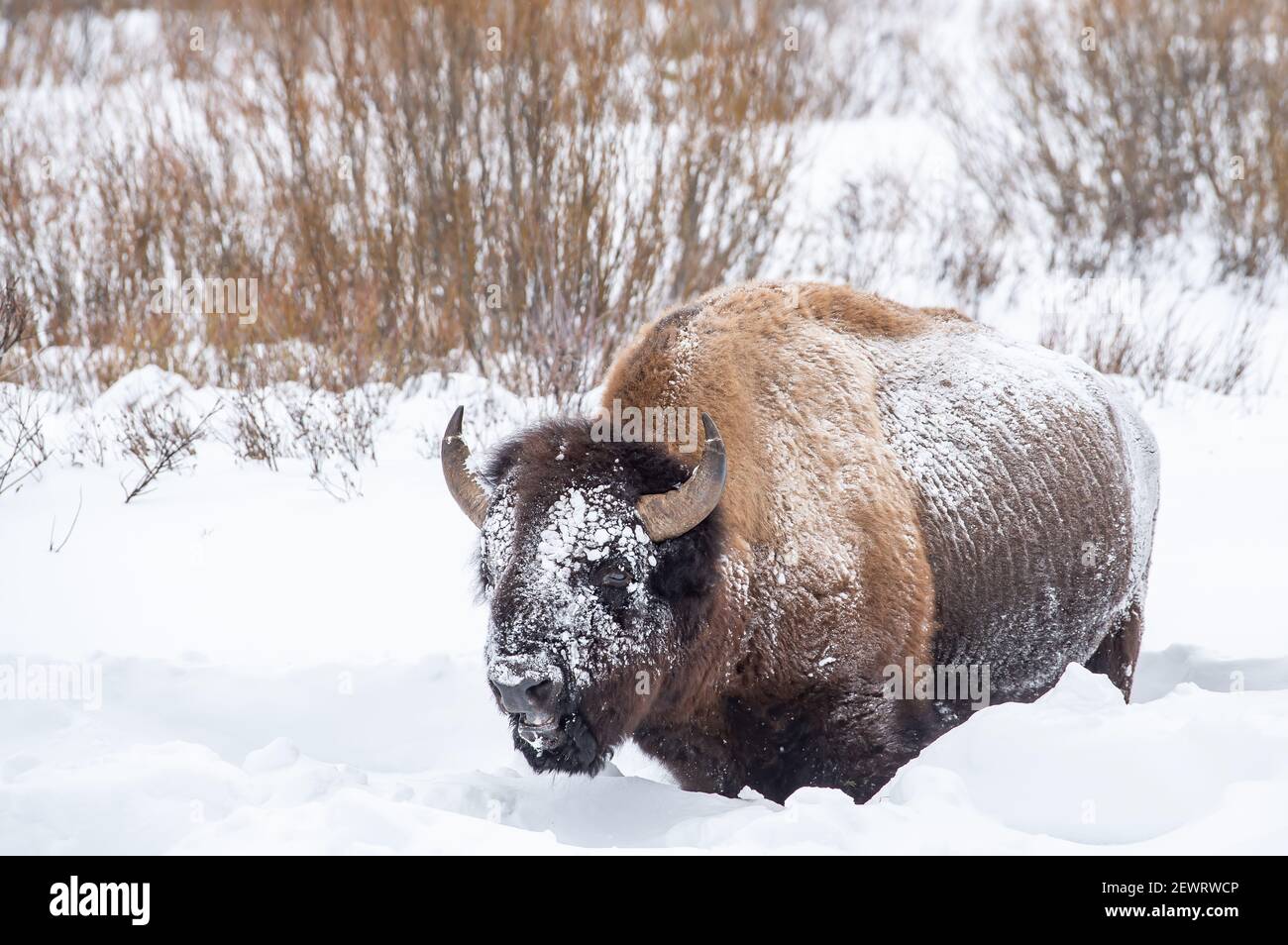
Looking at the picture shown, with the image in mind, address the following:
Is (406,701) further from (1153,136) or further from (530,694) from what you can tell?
(1153,136)

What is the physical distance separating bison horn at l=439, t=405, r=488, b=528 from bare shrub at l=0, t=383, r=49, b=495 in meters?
3.14

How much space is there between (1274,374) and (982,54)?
10.2 meters

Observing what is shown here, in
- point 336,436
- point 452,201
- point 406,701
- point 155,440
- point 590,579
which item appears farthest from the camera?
point 452,201

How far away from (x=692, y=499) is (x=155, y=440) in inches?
171

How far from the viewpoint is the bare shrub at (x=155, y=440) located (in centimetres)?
650

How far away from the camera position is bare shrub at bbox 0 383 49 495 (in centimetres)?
623

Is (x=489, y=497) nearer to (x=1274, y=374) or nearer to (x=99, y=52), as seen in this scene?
(x=1274, y=374)

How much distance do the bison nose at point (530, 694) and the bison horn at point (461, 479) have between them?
2.32 feet

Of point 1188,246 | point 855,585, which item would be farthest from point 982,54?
point 855,585

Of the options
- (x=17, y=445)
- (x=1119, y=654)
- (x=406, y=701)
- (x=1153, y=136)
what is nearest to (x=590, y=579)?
(x=406, y=701)

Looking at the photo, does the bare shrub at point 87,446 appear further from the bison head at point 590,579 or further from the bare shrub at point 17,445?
the bison head at point 590,579

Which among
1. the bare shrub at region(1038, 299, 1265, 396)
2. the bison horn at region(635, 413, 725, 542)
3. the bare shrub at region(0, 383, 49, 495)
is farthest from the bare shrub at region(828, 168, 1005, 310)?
the bison horn at region(635, 413, 725, 542)

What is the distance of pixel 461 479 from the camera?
3932mm

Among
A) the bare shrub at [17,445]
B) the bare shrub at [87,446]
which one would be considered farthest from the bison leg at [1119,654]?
the bare shrub at [87,446]
